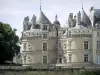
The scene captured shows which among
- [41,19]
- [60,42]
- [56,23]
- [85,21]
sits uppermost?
[41,19]

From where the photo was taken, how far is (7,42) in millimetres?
59531

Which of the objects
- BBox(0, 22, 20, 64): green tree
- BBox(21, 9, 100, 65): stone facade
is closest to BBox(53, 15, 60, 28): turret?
BBox(21, 9, 100, 65): stone facade

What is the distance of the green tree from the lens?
5797 cm

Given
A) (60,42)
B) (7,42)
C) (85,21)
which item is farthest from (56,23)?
(7,42)

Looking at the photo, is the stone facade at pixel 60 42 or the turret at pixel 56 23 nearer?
the stone facade at pixel 60 42

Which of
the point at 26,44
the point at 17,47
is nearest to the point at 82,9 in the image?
the point at 26,44

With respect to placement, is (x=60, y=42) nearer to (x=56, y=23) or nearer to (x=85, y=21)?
(x=56, y=23)

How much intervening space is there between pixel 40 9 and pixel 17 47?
44.4 feet

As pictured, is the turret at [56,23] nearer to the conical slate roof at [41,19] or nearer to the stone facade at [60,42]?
the stone facade at [60,42]

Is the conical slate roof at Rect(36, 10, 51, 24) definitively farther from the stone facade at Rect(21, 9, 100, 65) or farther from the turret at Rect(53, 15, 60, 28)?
the turret at Rect(53, 15, 60, 28)

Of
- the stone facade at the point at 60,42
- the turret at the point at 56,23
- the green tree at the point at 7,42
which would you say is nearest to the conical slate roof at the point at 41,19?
the stone facade at the point at 60,42

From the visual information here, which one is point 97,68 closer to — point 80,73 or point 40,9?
point 80,73

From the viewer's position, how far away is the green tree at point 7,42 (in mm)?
57969

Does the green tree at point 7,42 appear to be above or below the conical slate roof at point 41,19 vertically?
below
